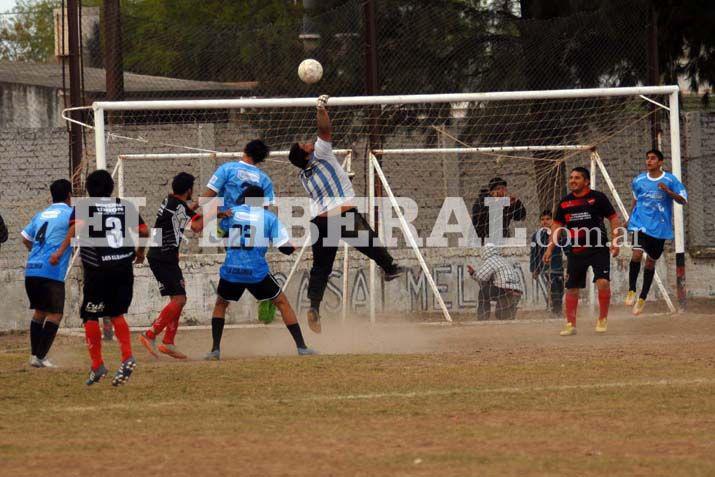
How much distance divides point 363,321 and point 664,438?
30.4 feet

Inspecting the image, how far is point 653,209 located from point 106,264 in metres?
7.54

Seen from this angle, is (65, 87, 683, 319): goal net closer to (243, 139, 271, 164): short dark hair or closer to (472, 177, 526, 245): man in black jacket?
(472, 177, 526, 245): man in black jacket

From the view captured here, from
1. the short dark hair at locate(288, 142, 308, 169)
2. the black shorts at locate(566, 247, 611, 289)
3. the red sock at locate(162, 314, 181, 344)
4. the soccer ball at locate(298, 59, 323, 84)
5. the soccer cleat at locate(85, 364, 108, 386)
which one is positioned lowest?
the soccer cleat at locate(85, 364, 108, 386)

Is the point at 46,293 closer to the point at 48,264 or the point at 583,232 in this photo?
the point at 48,264

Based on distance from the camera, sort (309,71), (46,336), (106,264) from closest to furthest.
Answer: (106,264) < (46,336) < (309,71)

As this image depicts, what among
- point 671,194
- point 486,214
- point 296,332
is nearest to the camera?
point 296,332

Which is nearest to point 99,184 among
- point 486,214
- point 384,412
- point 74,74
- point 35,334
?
point 35,334

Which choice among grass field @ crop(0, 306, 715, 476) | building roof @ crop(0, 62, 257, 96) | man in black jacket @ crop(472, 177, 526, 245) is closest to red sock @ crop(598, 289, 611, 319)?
grass field @ crop(0, 306, 715, 476)

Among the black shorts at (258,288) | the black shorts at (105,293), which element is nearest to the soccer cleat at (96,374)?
the black shorts at (105,293)

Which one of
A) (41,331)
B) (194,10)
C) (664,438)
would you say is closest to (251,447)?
(664,438)

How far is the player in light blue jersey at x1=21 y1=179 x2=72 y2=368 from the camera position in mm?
10688

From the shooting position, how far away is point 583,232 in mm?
12586

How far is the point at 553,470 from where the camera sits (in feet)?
19.7

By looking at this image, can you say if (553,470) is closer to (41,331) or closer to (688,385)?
(688,385)
